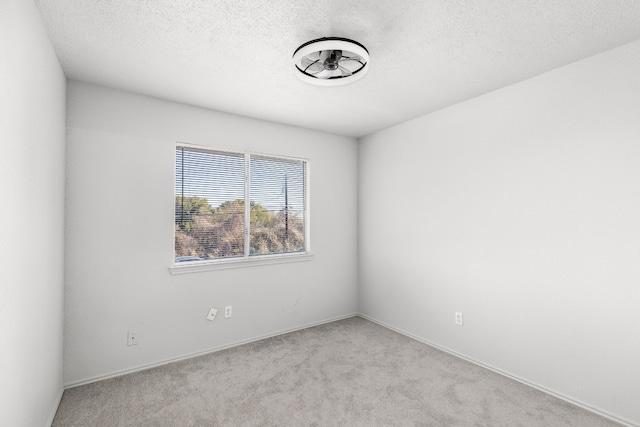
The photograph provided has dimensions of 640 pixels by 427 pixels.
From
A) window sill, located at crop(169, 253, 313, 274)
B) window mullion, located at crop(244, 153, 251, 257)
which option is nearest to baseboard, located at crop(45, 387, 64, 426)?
window sill, located at crop(169, 253, 313, 274)

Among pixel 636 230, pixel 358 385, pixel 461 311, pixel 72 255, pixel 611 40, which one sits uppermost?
pixel 611 40

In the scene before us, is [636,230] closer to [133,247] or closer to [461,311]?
[461,311]

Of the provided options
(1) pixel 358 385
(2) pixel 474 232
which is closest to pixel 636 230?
(2) pixel 474 232

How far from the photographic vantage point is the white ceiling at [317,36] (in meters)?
1.67

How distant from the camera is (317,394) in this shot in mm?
2352

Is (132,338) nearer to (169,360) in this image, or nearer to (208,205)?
(169,360)

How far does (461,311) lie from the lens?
3.01 meters

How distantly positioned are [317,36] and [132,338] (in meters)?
2.91

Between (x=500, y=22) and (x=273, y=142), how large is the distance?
245cm

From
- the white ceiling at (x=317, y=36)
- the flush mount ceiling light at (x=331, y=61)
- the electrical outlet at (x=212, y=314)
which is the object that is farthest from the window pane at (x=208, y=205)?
the flush mount ceiling light at (x=331, y=61)

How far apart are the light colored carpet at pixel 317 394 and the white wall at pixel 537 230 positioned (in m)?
0.35

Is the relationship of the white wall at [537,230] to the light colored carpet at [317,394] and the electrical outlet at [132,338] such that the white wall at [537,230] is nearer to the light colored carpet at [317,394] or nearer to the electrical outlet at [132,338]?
the light colored carpet at [317,394]

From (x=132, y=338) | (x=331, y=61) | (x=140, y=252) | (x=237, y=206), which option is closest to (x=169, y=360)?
(x=132, y=338)

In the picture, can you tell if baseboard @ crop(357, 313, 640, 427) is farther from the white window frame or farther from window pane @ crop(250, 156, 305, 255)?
window pane @ crop(250, 156, 305, 255)
